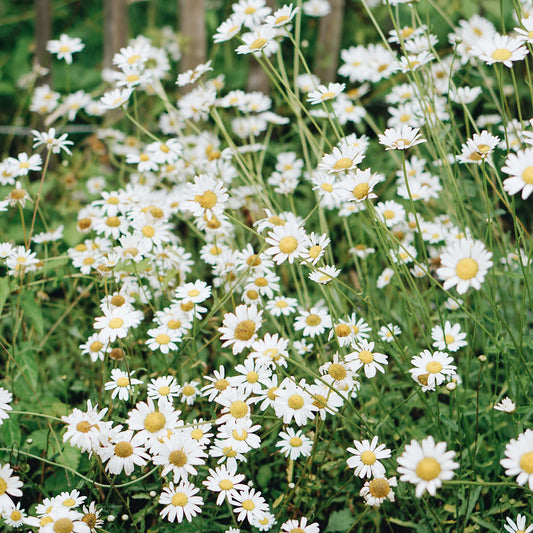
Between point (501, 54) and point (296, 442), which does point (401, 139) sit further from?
point (296, 442)

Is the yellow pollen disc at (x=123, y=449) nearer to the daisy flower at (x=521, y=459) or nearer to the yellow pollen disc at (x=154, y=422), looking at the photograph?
the yellow pollen disc at (x=154, y=422)

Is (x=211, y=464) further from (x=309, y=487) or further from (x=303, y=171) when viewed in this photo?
(x=303, y=171)

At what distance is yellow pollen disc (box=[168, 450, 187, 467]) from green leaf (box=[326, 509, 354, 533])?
0.46 m

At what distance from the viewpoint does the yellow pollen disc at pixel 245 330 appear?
136 cm

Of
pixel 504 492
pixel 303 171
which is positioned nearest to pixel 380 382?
pixel 504 492

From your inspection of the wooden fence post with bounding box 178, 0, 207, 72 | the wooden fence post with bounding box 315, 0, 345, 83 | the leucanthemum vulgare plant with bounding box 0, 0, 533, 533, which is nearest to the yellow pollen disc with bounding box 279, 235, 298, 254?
the leucanthemum vulgare plant with bounding box 0, 0, 533, 533

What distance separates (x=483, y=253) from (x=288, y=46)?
2.90 meters

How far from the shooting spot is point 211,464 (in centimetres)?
148

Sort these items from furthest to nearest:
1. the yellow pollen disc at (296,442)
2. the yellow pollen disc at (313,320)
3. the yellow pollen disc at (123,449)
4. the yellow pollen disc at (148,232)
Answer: the yellow pollen disc at (148,232) < the yellow pollen disc at (313,320) < the yellow pollen disc at (296,442) < the yellow pollen disc at (123,449)

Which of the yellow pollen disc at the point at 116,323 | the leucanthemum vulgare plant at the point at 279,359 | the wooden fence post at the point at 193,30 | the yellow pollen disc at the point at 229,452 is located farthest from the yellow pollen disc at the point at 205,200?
the wooden fence post at the point at 193,30

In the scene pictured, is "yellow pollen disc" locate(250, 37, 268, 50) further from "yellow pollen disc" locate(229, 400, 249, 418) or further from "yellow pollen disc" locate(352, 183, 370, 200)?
"yellow pollen disc" locate(229, 400, 249, 418)

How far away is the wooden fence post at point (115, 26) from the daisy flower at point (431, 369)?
7.97 ft

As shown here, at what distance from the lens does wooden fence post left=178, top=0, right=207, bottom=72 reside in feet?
10.1

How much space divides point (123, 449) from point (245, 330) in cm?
36
